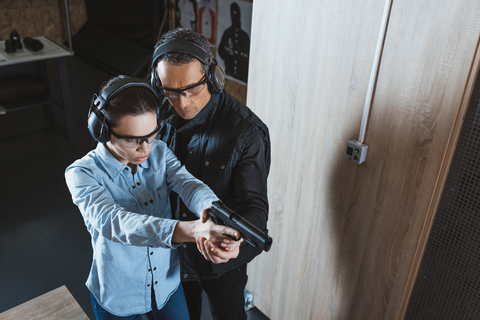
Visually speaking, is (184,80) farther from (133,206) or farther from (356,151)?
(356,151)

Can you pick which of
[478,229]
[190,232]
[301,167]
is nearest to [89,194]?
[190,232]

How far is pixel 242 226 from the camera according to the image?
1229 millimetres

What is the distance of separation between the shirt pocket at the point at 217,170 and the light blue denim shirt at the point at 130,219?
6.9 inches

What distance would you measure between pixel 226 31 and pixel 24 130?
9.17 ft

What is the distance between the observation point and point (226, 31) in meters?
5.03

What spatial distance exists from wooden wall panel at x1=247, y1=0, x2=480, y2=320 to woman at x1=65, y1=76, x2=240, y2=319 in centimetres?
80

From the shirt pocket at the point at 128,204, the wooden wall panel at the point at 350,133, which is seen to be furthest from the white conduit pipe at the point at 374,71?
the shirt pocket at the point at 128,204

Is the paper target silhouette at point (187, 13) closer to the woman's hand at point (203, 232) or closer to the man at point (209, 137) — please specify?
the man at point (209, 137)

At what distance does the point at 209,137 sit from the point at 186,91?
0.80 ft

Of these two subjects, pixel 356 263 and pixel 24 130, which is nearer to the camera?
pixel 356 263

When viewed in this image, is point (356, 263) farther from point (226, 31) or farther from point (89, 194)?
point (226, 31)

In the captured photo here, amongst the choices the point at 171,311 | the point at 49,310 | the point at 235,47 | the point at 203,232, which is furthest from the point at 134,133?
the point at 235,47

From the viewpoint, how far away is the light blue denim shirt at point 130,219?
127cm

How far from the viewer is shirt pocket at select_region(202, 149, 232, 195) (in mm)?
1692
